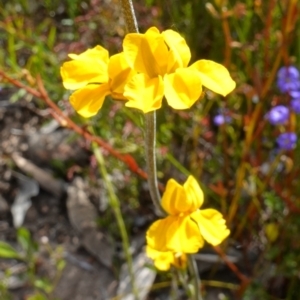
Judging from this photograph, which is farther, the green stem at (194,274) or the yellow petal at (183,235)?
the green stem at (194,274)

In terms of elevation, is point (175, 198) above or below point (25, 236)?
above

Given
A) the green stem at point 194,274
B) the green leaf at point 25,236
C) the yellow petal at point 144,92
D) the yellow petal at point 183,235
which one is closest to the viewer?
the yellow petal at point 144,92

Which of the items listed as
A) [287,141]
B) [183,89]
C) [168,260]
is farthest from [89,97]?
[287,141]

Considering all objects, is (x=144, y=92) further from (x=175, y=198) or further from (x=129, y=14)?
(x=175, y=198)

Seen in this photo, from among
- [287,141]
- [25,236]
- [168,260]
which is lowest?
[25,236]

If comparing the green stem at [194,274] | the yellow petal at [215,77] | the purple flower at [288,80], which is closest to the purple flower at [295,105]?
the purple flower at [288,80]

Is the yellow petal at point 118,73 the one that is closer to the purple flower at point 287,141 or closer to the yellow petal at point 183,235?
the yellow petal at point 183,235

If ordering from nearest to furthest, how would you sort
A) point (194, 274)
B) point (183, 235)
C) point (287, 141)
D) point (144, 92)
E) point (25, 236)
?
point (144, 92) < point (183, 235) < point (194, 274) < point (287, 141) < point (25, 236)

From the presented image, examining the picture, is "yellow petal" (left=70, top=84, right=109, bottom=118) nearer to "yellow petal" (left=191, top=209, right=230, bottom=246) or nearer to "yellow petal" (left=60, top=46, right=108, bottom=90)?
"yellow petal" (left=60, top=46, right=108, bottom=90)
